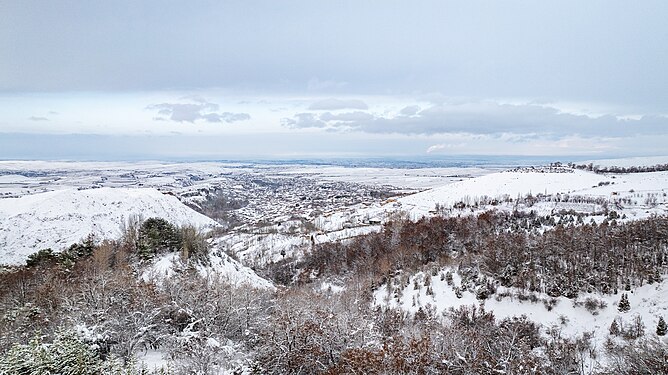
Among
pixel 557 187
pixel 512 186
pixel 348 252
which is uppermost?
pixel 557 187

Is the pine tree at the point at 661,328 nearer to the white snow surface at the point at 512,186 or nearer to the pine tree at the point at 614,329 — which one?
the pine tree at the point at 614,329

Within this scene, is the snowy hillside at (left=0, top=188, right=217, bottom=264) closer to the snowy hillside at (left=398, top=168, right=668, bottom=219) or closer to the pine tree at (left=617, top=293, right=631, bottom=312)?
the snowy hillside at (left=398, top=168, right=668, bottom=219)

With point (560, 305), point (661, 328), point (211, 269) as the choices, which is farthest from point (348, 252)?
point (661, 328)

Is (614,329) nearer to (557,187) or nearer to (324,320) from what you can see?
(324,320)

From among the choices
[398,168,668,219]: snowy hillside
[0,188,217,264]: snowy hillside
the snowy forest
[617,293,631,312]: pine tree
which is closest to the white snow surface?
[398,168,668,219]: snowy hillside

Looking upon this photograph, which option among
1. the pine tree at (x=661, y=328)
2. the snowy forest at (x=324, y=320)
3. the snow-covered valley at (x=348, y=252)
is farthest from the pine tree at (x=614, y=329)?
the pine tree at (x=661, y=328)

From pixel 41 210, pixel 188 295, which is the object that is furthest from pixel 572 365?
pixel 41 210
